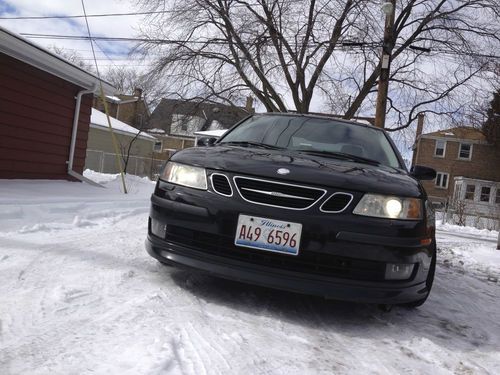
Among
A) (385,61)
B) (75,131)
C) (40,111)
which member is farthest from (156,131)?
(40,111)

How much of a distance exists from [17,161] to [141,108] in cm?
4044

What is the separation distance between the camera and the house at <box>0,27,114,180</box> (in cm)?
852

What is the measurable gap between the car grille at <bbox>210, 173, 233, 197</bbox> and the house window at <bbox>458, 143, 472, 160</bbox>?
37768 mm

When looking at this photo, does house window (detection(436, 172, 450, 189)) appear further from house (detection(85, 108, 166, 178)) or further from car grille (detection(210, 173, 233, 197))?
car grille (detection(210, 173, 233, 197))

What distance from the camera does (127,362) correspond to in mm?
1978

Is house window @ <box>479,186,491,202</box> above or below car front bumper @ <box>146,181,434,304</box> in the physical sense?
above

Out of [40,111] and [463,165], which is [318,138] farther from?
[463,165]

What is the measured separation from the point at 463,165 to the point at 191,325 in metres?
38.2

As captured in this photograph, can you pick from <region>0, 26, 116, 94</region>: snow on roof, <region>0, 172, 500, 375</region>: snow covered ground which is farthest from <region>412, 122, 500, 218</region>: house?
<region>0, 172, 500, 375</region>: snow covered ground

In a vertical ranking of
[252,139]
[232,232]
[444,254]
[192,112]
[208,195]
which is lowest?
[444,254]

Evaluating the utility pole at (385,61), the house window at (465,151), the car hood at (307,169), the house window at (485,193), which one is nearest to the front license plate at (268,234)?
the car hood at (307,169)

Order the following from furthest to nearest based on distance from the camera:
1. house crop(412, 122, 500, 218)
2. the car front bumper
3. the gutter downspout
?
house crop(412, 122, 500, 218), the gutter downspout, the car front bumper

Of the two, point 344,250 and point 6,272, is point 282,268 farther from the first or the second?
point 6,272

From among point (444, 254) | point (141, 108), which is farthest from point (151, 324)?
point (141, 108)
